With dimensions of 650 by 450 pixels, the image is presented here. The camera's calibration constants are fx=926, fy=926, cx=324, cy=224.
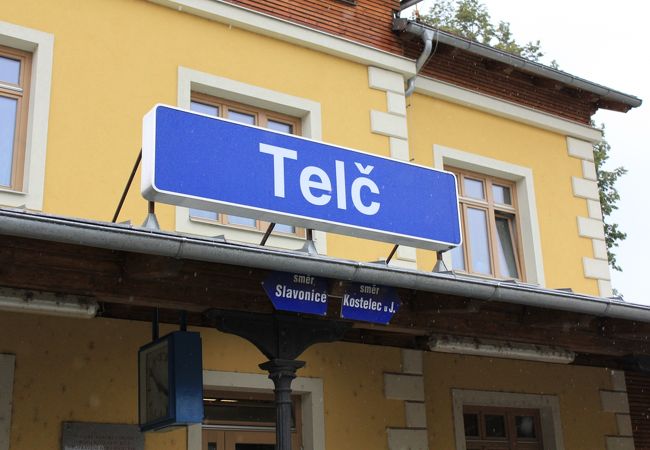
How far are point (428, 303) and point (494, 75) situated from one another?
5003mm

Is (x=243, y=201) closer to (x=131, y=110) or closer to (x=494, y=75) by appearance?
(x=131, y=110)

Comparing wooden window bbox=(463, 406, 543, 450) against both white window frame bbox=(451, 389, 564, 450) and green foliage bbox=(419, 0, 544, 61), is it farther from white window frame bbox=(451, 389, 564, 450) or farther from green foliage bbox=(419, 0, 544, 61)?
green foliage bbox=(419, 0, 544, 61)

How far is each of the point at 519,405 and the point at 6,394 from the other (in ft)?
17.9

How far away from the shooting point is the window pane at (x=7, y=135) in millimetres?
7656

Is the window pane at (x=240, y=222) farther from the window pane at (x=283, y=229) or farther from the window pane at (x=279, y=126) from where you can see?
the window pane at (x=279, y=126)

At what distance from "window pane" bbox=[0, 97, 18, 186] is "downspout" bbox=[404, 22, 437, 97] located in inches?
171

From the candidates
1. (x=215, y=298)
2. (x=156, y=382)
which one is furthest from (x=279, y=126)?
(x=156, y=382)

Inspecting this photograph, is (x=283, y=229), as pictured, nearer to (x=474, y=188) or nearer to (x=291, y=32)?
(x=291, y=32)

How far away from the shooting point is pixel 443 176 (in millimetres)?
7789

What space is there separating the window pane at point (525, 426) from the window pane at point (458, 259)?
178 cm

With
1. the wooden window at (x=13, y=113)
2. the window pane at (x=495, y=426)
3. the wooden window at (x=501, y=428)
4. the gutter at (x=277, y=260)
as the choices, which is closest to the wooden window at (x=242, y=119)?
the wooden window at (x=13, y=113)

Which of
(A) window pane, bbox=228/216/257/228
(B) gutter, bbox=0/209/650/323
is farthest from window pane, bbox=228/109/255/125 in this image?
(B) gutter, bbox=0/209/650/323

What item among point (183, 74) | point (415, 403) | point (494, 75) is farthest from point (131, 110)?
point (494, 75)

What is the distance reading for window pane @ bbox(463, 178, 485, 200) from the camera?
35.5ft
